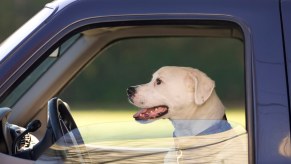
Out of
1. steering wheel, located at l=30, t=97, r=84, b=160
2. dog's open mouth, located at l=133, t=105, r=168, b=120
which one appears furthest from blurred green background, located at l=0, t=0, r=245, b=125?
steering wheel, located at l=30, t=97, r=84, b=160

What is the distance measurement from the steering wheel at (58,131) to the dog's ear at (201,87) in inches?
20.3

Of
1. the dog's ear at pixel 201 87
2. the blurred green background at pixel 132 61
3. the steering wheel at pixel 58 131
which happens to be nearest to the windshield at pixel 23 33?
the steering wheel at pixel 58 131

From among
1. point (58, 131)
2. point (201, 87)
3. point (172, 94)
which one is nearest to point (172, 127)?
point (58, 131)

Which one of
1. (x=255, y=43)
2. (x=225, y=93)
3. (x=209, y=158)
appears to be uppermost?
(x=255, y=43)

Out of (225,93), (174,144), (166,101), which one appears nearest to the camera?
(174,144)

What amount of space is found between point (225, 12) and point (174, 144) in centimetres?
45

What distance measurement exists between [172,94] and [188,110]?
18.8 inches

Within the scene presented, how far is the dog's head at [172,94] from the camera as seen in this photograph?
3574mm

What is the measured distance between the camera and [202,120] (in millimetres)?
3053

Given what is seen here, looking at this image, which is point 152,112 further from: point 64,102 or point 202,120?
point 202,120

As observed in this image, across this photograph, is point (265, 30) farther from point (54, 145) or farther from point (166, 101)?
point (166, 101)

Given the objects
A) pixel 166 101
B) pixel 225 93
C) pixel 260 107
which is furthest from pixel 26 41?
pixel 225 93

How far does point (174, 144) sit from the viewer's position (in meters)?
2.90

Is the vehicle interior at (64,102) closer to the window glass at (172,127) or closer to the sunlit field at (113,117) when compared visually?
the window glass at (172,127)
